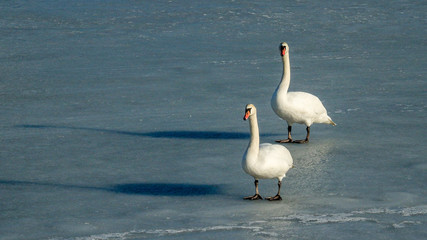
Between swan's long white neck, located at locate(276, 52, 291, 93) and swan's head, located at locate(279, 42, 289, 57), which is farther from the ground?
swan's head, located at locate(279, 42, 289, 57)

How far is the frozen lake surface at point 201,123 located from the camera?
9344mm

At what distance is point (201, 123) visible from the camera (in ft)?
45.8

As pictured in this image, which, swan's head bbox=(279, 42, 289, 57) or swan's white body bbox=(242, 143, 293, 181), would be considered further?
swan's head bbox=(279, 42, 289, 57)

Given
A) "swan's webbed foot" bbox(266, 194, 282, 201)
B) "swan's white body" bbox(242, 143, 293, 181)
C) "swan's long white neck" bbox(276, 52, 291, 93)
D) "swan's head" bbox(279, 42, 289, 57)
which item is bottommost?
"swan's webbed foot" bbox(266, 194, 282, 201)

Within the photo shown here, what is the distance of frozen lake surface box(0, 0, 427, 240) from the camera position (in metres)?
9.34

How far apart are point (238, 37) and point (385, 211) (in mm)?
13811

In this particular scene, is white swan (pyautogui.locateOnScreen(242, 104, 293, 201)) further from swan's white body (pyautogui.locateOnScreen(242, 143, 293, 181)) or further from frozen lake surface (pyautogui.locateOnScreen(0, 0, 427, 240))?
frozen lake surface (pyautogui.locateOnScreen(0, 0, 427, 240))

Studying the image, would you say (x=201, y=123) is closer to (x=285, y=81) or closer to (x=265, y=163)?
(x=285, y=81)

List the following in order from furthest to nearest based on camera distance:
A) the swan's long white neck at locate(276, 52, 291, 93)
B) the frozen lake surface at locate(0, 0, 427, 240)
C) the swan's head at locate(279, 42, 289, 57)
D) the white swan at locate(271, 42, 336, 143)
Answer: the swan's head at locate(279, 42, 289, 57)
the swan's long white neck at locate(276, 52, 291, 93)
the white swan at locate(271, 42, 336, 143)
the frozen lake surface at locate(0, 0, 427, 240)

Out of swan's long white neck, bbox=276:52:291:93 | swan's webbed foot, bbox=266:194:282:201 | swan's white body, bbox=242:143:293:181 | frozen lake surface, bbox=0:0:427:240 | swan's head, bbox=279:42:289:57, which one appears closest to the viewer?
frozen lake surface, bbox=0:0:427:240

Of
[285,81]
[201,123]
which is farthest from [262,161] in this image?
[201,123]

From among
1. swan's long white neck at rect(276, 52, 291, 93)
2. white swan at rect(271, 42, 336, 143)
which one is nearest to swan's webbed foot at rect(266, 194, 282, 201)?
white swan at rect(271, 42, 336, 143)

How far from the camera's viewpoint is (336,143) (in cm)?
1261

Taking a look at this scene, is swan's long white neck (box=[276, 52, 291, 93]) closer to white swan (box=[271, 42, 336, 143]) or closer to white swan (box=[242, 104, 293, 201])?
white swan (box=[271, 42, 336, 143])
